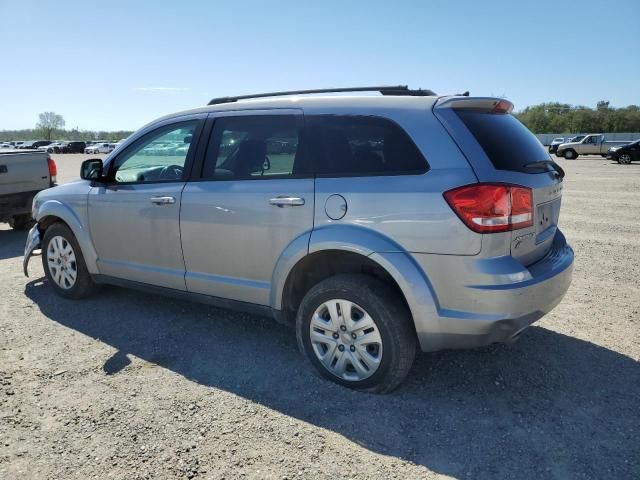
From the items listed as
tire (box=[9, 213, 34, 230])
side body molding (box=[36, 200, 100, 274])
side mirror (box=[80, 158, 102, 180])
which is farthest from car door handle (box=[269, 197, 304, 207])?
tire (box=[9, 213, 34, 230])

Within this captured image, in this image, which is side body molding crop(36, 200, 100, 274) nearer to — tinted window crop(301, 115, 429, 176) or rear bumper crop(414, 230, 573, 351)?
tinted window crop(301, 115, 429, 176)

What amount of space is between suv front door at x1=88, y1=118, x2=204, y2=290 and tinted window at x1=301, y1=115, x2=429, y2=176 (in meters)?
1.15

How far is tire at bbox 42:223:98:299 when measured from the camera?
16.0 feet

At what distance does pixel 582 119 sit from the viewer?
79.8 meters

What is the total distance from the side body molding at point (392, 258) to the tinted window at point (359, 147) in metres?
0.38

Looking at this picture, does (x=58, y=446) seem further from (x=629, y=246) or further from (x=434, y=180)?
(x=629, y=246)

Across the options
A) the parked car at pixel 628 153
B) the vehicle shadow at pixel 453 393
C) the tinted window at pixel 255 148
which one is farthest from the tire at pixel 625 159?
the tinted window at pixel 255 148

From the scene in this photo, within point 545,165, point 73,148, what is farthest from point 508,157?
point 73,148

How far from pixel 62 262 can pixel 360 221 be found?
343 centimetres

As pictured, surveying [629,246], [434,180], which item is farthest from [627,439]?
[629,246]

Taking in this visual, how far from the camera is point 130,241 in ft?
14.1

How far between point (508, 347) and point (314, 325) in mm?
1598

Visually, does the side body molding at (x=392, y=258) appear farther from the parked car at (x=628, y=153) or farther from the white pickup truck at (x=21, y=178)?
the parked car at (x=628, y=153)

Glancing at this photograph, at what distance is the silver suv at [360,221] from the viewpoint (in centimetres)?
279
